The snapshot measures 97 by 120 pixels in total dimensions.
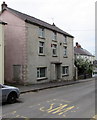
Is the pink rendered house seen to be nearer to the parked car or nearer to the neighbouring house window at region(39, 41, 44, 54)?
the neighbouring house window at region(39, 41, 44, 54)

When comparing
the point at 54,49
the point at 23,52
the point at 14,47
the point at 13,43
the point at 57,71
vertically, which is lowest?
the point at 57,71

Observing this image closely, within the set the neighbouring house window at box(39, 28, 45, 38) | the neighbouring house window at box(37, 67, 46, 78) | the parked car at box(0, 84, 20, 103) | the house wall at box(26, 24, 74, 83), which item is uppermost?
the neighbouring house window at box(39, 28, 45, 38)

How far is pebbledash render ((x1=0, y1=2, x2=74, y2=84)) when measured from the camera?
16984 mm

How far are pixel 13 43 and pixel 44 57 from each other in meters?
4.62

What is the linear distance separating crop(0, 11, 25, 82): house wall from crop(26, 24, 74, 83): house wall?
34.5 inches

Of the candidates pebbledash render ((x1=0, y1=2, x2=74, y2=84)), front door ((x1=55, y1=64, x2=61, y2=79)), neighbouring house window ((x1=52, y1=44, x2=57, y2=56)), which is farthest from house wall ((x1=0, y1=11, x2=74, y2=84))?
front door ((x1=55, y1=64, x2=61, y2=79))

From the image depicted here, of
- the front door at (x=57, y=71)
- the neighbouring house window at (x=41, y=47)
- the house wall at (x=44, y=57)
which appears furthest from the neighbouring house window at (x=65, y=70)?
the neighbouring house window at (x=41, y=47)

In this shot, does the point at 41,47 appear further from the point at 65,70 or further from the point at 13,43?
the point at 65,70

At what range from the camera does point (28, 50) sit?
56.3 ft

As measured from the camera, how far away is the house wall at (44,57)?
17.3m

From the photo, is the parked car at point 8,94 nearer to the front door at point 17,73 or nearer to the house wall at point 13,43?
the house wall at point 13,43

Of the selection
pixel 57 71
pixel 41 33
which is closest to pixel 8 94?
pixel 41 33

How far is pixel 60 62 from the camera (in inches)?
882

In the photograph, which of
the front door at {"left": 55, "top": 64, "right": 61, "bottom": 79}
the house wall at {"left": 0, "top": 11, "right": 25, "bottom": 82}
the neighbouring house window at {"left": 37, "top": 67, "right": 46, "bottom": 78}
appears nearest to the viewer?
the house wall at {"left": 0, "top": 11, "right": 25, "bottom": 82}
